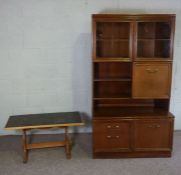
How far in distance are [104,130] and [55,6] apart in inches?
76.4

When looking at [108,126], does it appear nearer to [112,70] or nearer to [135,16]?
[112,70]

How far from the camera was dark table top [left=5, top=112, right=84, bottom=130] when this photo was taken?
3.15 meters

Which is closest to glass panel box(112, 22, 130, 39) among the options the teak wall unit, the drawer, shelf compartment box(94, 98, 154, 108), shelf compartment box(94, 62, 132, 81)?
the teak wall unit

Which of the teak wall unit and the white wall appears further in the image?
the white wall

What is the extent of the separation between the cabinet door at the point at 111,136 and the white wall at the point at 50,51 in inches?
33.8

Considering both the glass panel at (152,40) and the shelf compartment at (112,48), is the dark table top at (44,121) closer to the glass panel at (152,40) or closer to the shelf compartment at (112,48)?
the shelf compartment at (112,48)

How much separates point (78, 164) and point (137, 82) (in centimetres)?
131

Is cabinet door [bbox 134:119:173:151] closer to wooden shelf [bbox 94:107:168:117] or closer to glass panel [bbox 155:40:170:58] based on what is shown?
wooden shelf [bbox 94:107:168:117]

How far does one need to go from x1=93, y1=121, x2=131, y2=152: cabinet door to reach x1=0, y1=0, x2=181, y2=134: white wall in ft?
2.82

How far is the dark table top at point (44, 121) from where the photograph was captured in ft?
10.3

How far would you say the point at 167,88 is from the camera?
323cm

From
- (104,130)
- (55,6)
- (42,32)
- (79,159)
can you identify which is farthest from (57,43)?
(79,159)

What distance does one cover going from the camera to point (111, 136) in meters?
3.18

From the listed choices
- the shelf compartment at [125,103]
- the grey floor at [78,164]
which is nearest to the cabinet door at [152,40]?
the shelf compartment at [125,103]
